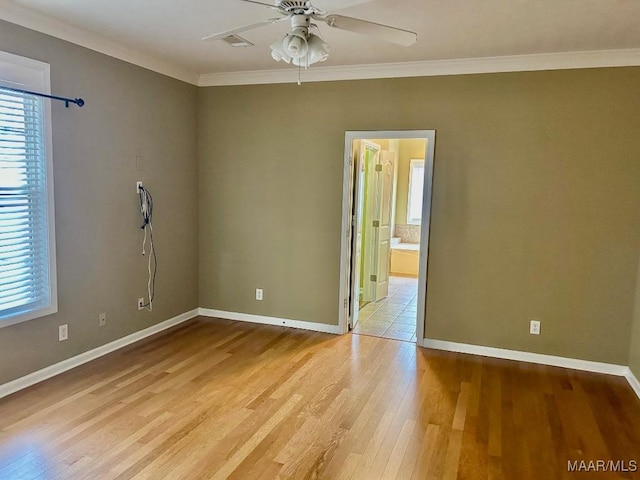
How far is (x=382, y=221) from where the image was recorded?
6.12m

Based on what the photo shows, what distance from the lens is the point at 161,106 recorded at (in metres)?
4.44

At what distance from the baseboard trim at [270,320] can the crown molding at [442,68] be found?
96.6 inches

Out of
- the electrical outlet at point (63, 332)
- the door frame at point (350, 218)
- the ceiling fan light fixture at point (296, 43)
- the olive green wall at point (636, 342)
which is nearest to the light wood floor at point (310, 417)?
the olive green wall at point (636, 342)

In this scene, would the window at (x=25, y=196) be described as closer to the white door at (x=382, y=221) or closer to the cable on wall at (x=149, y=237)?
the cable on wall at (x=149, y=237)

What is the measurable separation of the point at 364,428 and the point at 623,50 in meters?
3.41

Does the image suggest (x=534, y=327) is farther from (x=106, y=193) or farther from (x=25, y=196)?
(x=25, y=196)

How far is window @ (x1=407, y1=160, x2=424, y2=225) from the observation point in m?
8.95

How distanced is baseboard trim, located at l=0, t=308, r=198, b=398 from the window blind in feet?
1.63

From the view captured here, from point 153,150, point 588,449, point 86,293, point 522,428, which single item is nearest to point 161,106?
point 153,150

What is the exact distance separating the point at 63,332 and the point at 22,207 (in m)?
1.01

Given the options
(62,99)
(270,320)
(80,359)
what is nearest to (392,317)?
(270,320)

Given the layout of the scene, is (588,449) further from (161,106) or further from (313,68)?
(161,106)

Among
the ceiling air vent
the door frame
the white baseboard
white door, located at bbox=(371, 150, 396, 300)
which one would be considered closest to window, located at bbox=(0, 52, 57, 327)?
the ceiling air vent

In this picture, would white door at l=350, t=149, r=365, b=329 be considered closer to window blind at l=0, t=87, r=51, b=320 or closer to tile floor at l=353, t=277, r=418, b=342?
tile floor at l=353, t=277, r=418, b=342
